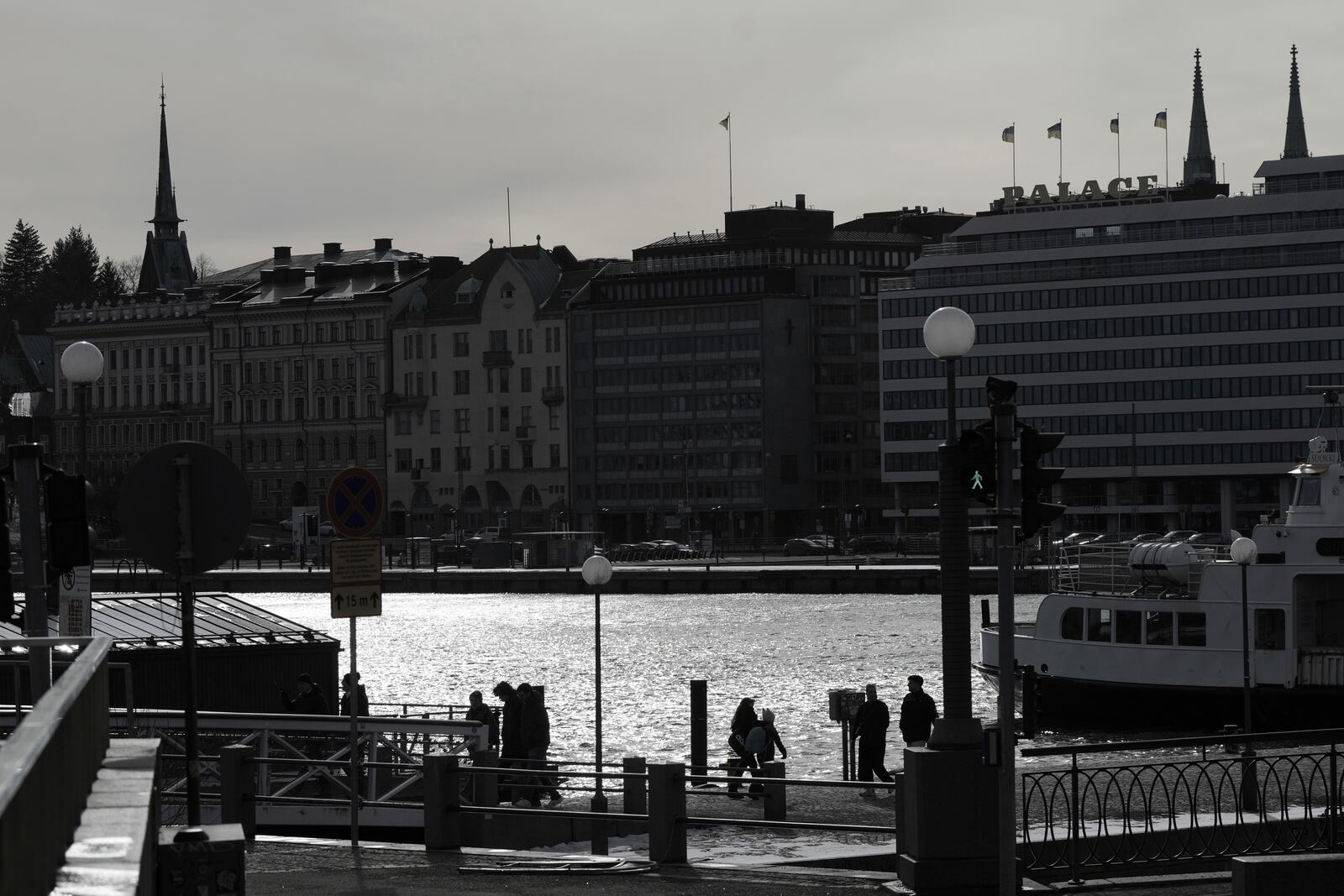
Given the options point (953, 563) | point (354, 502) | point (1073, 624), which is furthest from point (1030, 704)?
point (354, 502)

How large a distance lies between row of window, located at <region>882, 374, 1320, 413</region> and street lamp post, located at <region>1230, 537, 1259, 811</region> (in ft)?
352

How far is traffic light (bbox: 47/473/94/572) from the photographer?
14766mm

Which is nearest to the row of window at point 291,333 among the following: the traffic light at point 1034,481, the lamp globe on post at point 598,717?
the lamp globe on post at point 598,717

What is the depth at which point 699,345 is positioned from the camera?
571 ft

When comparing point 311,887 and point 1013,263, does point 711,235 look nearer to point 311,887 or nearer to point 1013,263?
point 1013,263

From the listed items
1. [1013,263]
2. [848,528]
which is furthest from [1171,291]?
[848,528]

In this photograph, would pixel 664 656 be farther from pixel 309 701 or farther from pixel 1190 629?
pixel 309 701

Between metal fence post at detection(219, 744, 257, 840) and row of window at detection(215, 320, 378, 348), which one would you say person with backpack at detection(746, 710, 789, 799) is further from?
row of window at detection(215, 320, 378, 348)

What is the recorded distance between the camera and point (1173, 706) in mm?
49688

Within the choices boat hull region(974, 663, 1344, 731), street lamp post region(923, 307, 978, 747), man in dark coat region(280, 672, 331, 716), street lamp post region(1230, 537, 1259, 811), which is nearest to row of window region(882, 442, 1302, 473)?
boat hull region(974, 663, 1344, 731)

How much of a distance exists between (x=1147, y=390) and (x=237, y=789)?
140936mm

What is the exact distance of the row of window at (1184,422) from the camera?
497 ft

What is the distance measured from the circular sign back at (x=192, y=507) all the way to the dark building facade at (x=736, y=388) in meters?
157

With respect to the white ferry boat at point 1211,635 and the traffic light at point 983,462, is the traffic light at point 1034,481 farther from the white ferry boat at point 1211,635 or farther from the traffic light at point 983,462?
the white ferry boat at point 1211,635
